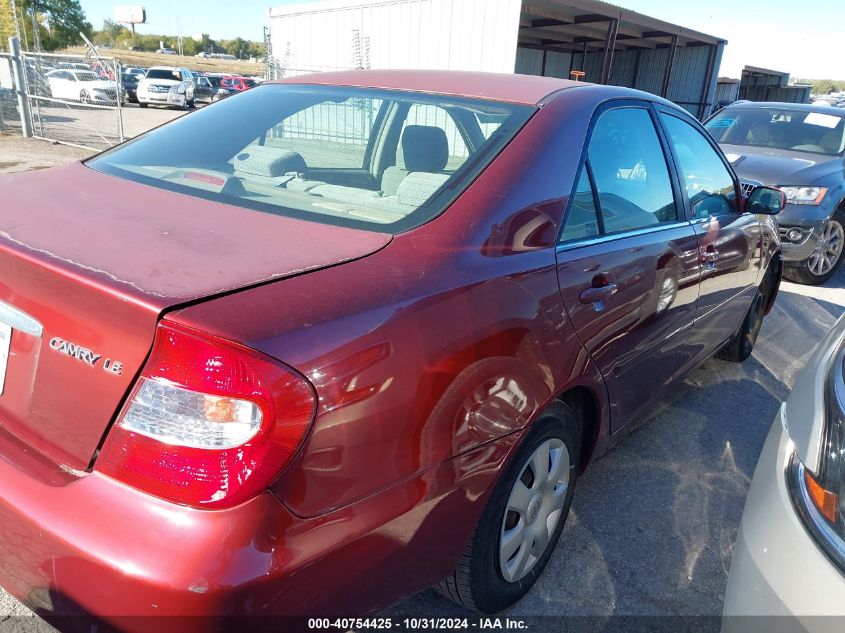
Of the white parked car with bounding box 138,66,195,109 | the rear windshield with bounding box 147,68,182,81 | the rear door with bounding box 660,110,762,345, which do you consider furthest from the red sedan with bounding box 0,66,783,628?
the rear windshield with bounding box 147,68,182,81

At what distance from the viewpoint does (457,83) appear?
8.12 feet

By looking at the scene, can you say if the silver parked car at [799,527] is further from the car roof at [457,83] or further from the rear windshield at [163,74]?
the rear windshield at [163,74]

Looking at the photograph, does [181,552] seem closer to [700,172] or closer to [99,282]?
[99,282]

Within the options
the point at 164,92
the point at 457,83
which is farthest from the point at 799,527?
the point at 164,92

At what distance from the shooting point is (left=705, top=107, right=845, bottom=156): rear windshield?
752 centimetres

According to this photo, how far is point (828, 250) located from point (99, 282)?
733 cm

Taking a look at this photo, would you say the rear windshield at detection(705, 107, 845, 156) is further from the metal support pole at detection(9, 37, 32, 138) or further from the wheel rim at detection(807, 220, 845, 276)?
the metal support pole at detection(9, 37, 32, 138)

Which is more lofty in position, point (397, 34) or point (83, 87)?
point (397, 34)

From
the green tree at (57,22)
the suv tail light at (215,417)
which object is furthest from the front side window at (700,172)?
the green tree at (57,22)

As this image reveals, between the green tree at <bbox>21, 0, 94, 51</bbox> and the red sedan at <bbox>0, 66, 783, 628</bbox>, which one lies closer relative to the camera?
the red sedan at <bbox>0, 66, 783, 628</bbox>

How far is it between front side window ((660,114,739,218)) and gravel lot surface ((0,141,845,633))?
3.31ft

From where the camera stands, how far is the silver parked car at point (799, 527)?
1282 millimetres

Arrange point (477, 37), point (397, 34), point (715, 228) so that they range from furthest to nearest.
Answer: point (397, 34) < point (477, 37) < point (715, 228)

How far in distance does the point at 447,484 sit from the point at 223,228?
2.82 ft
